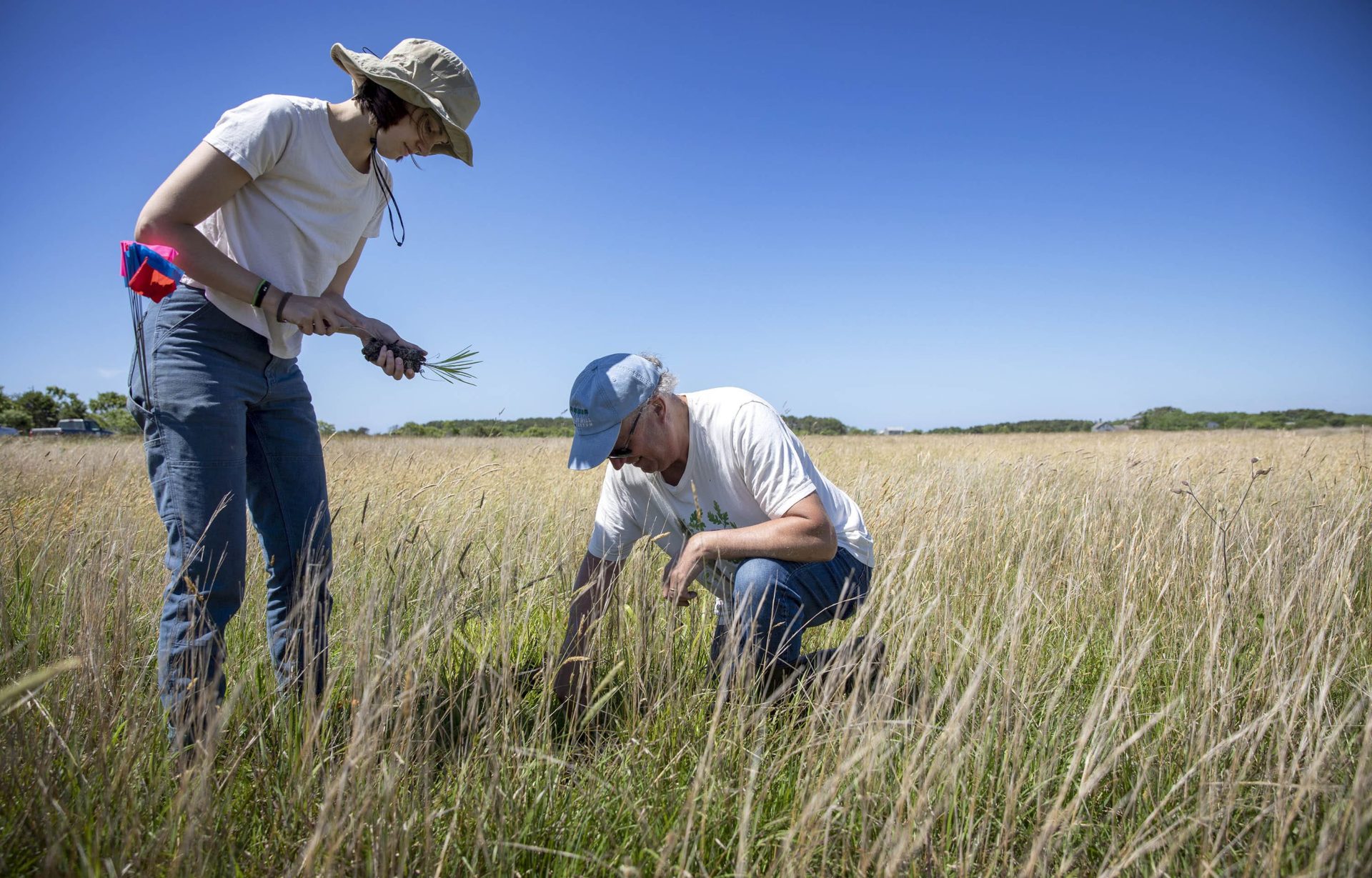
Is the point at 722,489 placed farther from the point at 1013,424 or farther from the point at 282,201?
the point at 1013,424

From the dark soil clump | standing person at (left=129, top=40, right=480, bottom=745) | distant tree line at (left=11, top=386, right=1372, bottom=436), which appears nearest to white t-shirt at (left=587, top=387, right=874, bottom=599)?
the dark soil clump

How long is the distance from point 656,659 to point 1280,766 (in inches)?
58.7

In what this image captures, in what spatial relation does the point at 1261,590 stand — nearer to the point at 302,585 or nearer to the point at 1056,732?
the point at 1056,732

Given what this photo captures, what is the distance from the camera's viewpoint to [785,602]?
2.23 meters

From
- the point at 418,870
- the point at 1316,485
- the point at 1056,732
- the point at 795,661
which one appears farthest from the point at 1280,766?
the point at 1316,485

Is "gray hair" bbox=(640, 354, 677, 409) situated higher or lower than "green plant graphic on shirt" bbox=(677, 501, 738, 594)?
higher

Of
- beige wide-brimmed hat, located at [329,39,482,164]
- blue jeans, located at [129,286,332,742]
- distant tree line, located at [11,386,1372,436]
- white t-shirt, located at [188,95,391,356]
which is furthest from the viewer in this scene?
distant tree line, located at [11,386,1372,436]

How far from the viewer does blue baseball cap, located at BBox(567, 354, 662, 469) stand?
2.14m

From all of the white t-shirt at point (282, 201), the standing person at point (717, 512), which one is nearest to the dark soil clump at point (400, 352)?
the white t-shirt at point (282, 201)

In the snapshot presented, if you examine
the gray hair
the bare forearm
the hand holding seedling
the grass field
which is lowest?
the grass field

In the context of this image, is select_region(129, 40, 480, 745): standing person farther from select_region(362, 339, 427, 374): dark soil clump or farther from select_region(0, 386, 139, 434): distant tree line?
select_region(0, 386, 139, 434): distant tree line

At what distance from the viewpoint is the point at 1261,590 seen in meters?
2.41

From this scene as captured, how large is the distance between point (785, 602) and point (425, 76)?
6.48ft

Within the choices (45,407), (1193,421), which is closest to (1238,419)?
(1193,421)
